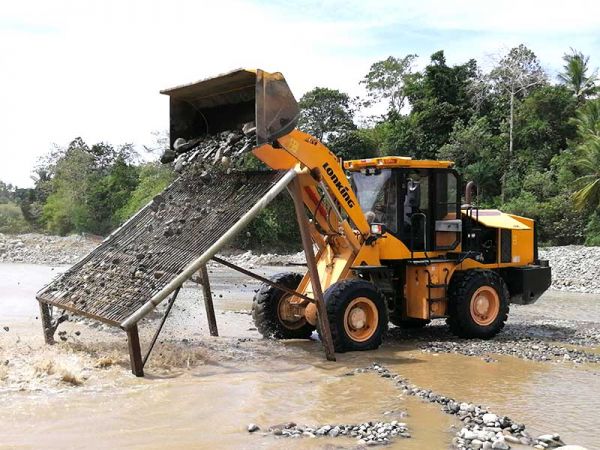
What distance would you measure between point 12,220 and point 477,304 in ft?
208

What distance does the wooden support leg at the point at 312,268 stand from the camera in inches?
340

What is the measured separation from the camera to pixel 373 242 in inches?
395

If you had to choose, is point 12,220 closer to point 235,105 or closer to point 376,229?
point 235,105

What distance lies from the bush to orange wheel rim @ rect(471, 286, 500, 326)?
5975 cm

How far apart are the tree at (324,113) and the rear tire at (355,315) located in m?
33.0

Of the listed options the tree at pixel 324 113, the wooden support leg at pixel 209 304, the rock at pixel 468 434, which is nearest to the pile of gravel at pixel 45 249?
the tree at pixel 324 113

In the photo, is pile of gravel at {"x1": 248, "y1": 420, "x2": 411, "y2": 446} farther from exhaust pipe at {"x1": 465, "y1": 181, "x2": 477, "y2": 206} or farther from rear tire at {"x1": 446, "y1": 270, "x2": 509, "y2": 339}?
exhaust pipe at {"x1": 465, "y1": 181, "x2": 477, "y2": 206}

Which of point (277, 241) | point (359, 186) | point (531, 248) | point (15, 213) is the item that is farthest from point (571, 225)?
point (15, 213)

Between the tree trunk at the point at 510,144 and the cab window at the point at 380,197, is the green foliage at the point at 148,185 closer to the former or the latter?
the tree trunk at the point at 510,144

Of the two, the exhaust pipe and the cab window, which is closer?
the cab window

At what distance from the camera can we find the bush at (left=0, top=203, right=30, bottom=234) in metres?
64.0

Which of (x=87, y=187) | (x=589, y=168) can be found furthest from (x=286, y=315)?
(x=87, y=187)

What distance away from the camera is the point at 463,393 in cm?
762

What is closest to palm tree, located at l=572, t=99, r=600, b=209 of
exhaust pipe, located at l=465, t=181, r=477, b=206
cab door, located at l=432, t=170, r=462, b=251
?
exhaust pipe, located at l=465, t=181, r=477, b=206
